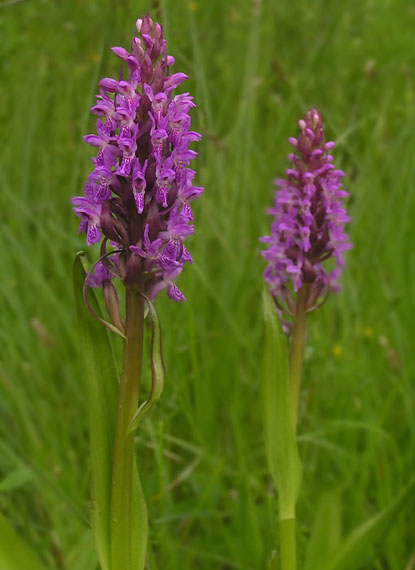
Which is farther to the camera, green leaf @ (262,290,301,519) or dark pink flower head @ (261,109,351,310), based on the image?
dark pink flower head @ (261,109,351,310)

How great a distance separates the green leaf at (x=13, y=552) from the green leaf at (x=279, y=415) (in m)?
0.56

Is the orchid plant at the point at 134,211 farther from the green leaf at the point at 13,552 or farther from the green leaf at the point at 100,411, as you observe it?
the green leaf at the point at 13,552

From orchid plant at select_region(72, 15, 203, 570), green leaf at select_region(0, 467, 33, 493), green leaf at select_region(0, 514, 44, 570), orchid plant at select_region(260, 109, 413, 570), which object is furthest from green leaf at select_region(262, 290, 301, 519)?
green leaf at select_region(0, 467, 33, 493)

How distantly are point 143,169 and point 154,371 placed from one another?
0.36 meters

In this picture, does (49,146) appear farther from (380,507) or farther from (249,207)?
(380,507)

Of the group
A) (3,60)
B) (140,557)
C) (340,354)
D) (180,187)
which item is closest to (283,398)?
(140,557)

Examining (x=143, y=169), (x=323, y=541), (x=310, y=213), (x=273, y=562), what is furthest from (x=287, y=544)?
(x=143, y=169)

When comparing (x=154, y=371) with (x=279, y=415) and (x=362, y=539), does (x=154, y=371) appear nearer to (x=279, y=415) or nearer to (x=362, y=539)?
(x=279, y=415)

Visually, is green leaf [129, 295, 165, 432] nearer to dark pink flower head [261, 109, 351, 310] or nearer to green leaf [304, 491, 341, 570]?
dark pink flower head [261, 109, 351, 310]

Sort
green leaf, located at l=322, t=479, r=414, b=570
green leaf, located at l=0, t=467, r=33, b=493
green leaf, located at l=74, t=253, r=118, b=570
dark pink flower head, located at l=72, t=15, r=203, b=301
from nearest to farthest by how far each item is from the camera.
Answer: dark pink flower head, located at l=72, t=15, r=203, b=301 → green leaf, located at l=74, t=253, r=118, b=570 → green leaf, located at l=322, t=479, r=414, b=570 → green leaf, located at l=0, t=467, r=33, b=493

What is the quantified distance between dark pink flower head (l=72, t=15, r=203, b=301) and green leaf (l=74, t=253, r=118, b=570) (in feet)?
0.44

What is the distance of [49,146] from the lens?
4.12m

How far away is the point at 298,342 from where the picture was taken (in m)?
1.74

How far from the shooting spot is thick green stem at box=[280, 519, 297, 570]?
1.58 m
